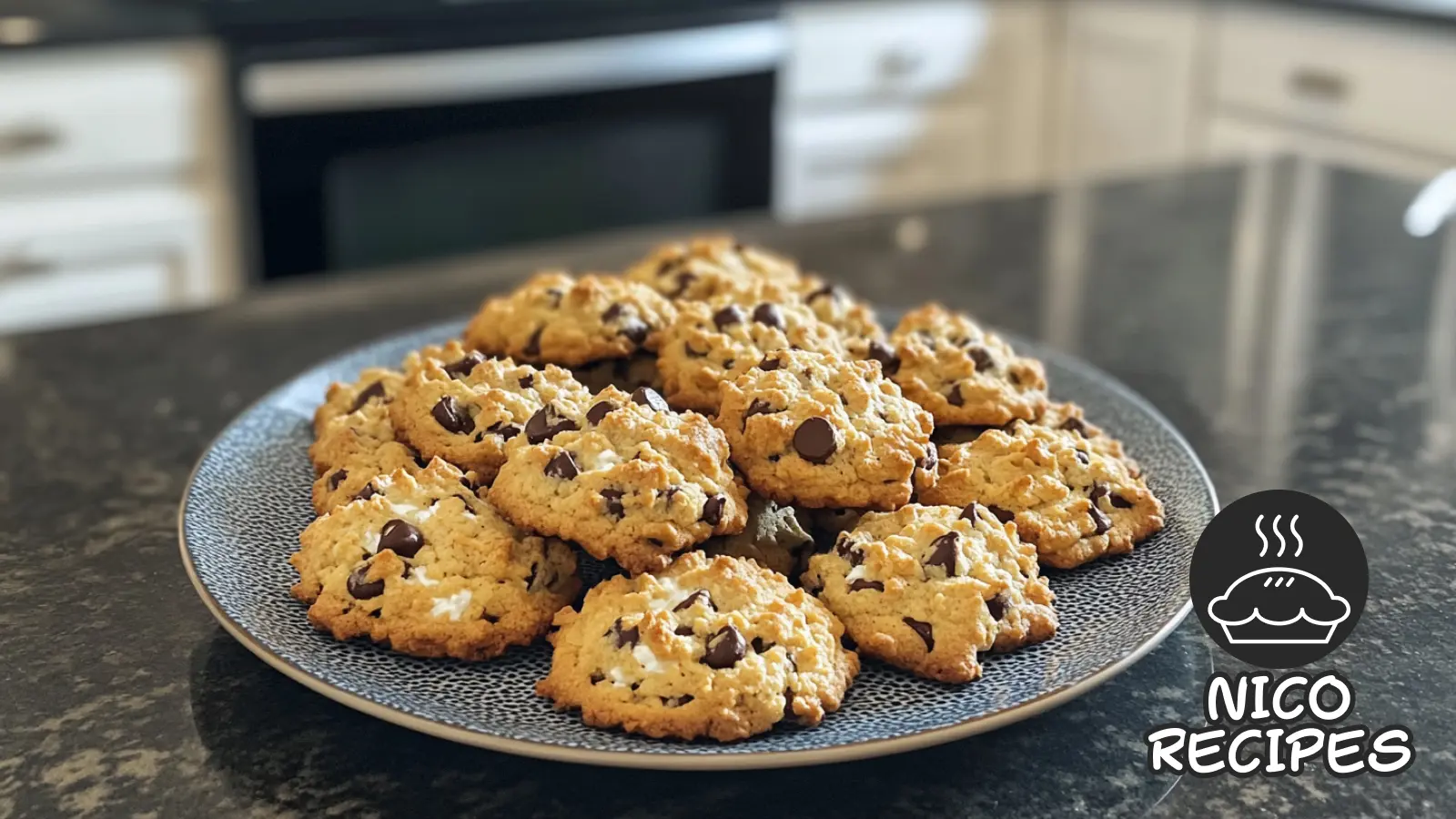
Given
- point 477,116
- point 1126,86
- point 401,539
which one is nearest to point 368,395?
point 401,539

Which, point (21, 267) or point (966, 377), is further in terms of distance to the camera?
point (21, 267)

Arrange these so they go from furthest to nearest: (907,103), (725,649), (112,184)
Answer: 1. (907,103)
2. (112,184)
3. (725,649)

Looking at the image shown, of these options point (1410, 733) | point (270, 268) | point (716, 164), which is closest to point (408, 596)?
point (1410, 733)

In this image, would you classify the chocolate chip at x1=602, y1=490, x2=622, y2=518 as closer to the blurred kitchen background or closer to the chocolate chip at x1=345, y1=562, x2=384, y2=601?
the chocolate chip at x1=345, y1=562, x2=384, y2=601

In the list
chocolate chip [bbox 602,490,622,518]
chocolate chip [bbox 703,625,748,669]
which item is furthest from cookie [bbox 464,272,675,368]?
chocolate chip [bbox 703,625,748,669]

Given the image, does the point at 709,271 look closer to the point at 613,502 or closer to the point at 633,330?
the point at 633,330

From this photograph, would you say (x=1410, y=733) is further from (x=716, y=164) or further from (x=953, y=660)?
(x=716, y=164)

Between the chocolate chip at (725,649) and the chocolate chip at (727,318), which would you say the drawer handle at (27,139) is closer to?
the chocolate chip at (727,318)
